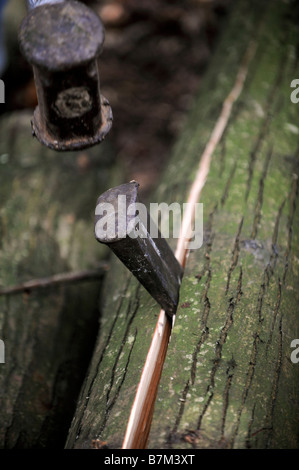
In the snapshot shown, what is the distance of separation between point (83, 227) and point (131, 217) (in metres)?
1.06

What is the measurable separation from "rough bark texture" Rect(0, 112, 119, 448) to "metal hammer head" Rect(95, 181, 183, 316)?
0.57m

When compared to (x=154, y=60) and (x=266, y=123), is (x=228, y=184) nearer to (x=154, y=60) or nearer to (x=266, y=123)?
(x=266, y=123)

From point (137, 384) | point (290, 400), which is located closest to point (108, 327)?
point (137, 384)

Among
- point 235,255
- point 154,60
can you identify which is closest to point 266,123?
point 235,255

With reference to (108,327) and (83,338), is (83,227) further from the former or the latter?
(108,327)

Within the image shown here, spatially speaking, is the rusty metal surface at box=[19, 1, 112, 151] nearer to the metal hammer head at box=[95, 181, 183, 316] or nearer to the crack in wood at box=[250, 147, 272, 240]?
the metal hammer head at box=[95, 181, 183, 316]

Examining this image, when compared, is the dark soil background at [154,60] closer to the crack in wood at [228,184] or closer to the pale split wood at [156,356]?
the pale split wood at [156,356]

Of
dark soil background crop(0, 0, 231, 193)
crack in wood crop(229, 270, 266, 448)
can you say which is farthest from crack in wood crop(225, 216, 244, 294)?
dark soil background crop(0, 0, 231, 193)

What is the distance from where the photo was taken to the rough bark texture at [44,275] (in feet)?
5.48

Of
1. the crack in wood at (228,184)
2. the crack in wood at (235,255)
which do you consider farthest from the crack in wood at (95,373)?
the crack in wood at (228,184)

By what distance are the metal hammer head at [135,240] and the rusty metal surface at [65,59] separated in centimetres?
23

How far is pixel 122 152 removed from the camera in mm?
3357

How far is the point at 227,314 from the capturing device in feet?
4.86
